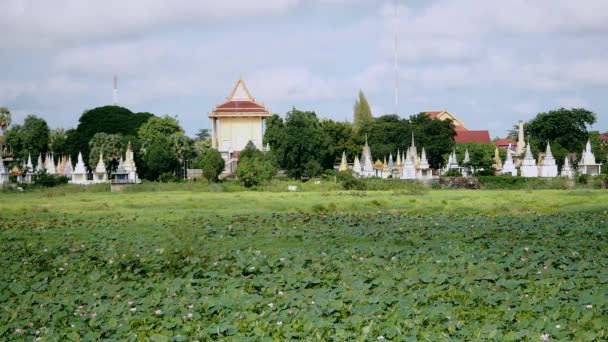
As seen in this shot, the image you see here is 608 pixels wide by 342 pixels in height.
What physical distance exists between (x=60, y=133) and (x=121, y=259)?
9176 centimetres

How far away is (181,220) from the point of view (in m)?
28.2

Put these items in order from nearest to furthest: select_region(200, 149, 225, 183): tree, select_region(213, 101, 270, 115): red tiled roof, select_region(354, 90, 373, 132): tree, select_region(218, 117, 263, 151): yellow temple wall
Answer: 1. select_region(200, 149, 225, 183): tree
2. select_region(213, 101, 270, 115): red tiled roof
3. select_region(218, 117, 263, 151): yellow temple wall
4. select_region(354, 90, 373, 132): tree

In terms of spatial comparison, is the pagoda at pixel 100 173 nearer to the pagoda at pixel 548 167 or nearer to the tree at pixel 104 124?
the tree at pixel 104 124

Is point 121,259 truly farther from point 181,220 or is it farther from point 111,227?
point 181,220

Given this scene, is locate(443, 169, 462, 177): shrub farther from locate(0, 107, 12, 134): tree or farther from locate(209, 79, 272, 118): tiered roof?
locate(0, 107, 12, 134): tree

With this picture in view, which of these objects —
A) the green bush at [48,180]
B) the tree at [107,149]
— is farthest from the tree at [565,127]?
the green bush at [48,180]

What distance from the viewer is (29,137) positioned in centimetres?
9381

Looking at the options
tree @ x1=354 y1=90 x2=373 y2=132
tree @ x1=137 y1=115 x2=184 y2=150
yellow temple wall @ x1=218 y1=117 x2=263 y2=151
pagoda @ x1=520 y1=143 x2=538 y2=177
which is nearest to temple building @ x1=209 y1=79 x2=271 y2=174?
yellow temple wall @ x1=218 y1=117 x2=263 y2=151

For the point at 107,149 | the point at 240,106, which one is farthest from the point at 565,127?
the point at 107,149

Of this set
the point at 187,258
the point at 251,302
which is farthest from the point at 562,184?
the point at 251,302

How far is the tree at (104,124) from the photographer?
89375mm

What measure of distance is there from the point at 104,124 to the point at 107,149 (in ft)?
44.6

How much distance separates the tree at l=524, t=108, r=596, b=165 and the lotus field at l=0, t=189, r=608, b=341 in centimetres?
6759

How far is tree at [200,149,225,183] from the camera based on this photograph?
213 ft
